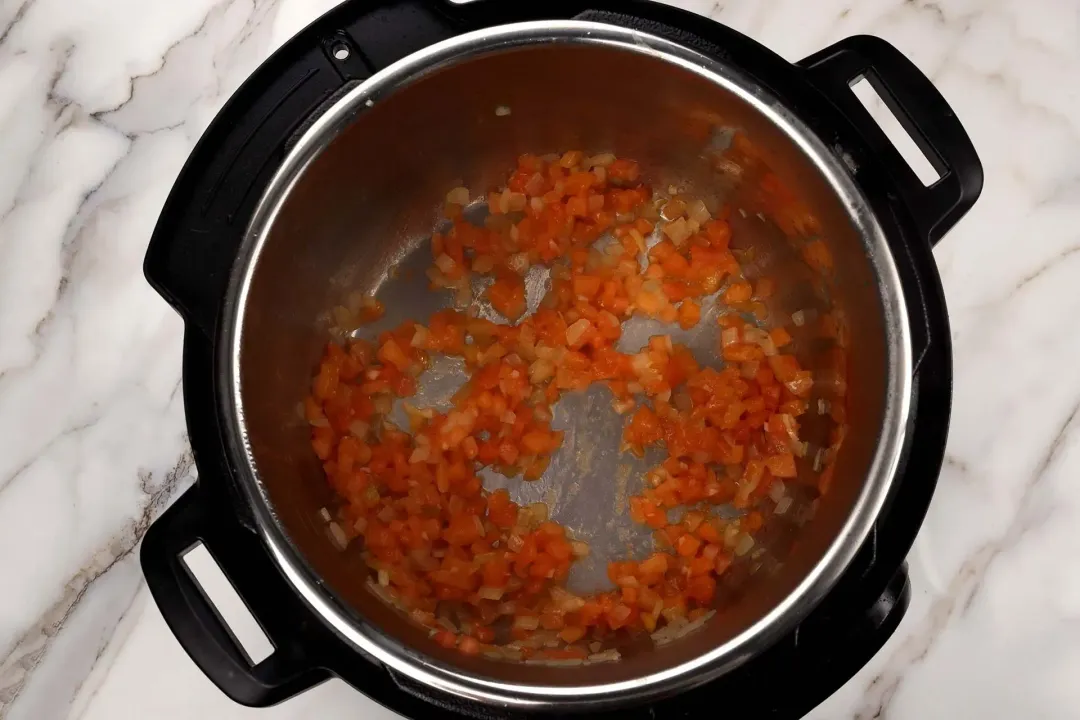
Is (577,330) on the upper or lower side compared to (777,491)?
upper

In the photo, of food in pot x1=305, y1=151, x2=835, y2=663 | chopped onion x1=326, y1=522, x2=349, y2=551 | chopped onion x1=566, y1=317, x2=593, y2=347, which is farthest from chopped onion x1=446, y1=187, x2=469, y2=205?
chopped onion x1=326, y1=522, x2=349, y2=551

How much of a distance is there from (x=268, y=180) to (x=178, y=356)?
435 mm

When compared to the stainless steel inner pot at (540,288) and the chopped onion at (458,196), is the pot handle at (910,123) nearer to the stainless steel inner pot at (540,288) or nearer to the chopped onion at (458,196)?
the stainless steel inner pot at (540,288)

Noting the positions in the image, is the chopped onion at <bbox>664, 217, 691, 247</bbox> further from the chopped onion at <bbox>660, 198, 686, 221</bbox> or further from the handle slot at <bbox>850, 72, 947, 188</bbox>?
the handle slot at <bbox>850, 72, 947, 188</bbox>

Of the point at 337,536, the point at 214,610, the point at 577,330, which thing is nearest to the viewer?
the point at 214,610

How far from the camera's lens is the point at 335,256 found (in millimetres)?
1243

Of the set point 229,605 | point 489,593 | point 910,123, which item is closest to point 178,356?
point 229,605

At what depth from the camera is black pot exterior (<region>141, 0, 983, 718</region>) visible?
3.14 ft

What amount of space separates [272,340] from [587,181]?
22.3 inches

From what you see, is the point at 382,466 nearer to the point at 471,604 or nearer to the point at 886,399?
the point at 471,604

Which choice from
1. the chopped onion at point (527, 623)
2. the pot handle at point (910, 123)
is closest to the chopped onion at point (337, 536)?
the chopped onion at point (527, 623)

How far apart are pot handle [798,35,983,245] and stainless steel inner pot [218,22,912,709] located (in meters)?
0.08

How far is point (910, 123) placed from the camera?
1.03 meters

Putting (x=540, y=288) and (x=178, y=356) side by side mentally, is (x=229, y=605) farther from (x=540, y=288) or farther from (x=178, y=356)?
(x=540, y=288)
